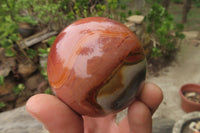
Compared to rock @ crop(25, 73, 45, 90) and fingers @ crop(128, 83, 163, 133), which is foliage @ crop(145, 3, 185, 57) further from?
fingers @ crop(128, 83, 163, 133)

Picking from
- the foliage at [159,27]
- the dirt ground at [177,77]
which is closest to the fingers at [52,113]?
the dirt ground at [177,77]

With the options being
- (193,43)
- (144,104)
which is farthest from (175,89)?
(144,104)

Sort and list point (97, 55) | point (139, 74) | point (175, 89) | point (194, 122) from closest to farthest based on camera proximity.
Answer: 1. point (97, 55)
2. point (139, 74)
3. point (194, 122)
4. point (175, 89)

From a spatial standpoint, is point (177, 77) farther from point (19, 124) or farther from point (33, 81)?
point (19, 124)

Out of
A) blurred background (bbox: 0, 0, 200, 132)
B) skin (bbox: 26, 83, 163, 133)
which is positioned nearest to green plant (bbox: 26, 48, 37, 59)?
blurred background (bbox: 0, 0, 200, 132)

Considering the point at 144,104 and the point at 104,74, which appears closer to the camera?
the point at 104,74

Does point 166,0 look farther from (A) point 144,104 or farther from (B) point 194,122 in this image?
(A) point 144,104

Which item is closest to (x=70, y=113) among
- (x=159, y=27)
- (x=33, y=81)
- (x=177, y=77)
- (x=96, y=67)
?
(x=96, y=67)
